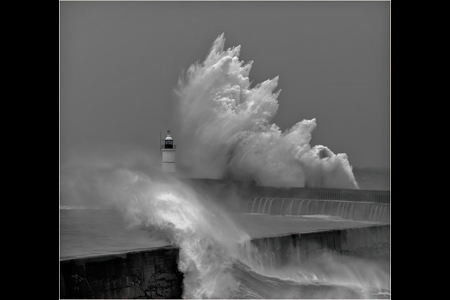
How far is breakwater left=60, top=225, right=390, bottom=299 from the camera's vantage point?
269 inches

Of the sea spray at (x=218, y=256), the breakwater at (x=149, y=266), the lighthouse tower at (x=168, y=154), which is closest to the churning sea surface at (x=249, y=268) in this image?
the sea spray at (x=218, y=256)

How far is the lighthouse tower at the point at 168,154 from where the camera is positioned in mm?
9617

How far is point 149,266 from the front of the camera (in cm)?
741

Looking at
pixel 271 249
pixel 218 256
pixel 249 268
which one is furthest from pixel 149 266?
pixel 271 249

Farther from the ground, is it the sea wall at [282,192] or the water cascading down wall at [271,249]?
the sea wall at [282,192]

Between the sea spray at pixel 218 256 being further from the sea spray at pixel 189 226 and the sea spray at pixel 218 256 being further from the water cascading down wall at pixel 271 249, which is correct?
the water cascading down wall at pixel 271 249

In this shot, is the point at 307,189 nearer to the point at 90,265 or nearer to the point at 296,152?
the point at 296,152

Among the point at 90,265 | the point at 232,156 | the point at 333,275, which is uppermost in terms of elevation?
the point at 232,156

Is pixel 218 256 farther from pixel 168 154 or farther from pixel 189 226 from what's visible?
pixel 168 154

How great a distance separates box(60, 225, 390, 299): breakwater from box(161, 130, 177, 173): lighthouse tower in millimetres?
2187
